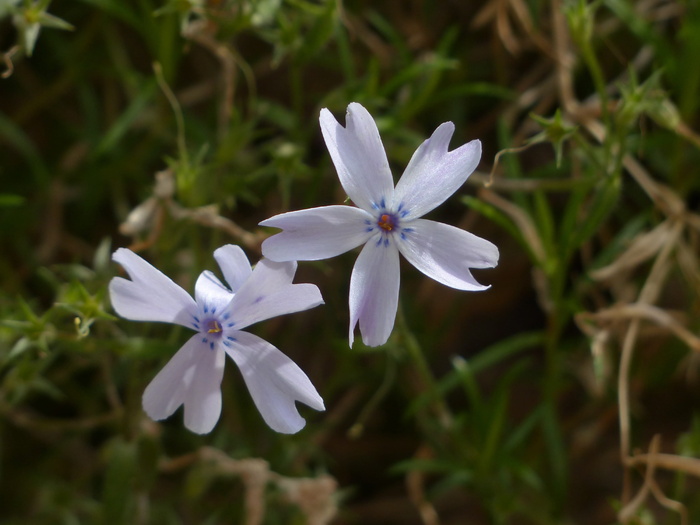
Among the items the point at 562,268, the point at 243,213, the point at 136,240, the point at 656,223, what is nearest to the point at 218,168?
the point at 136,240

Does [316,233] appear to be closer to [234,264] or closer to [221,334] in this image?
[234,264]

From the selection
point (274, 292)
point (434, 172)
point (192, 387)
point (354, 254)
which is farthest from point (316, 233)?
point (354, 254)

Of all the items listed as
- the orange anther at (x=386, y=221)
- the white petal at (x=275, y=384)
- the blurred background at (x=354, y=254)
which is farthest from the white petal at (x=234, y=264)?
the blurred background at (x=354, y=254)

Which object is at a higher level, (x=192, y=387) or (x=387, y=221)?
(x=387, y=221)

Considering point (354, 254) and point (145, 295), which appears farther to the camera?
point (354, 254)

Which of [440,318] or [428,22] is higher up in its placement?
[428,22]

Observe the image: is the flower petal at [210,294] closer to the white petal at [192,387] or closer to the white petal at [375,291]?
the white petal at [192,387]

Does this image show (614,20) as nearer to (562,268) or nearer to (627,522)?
(562,268)

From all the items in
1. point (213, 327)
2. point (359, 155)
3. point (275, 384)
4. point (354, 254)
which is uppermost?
point (354, 254)
